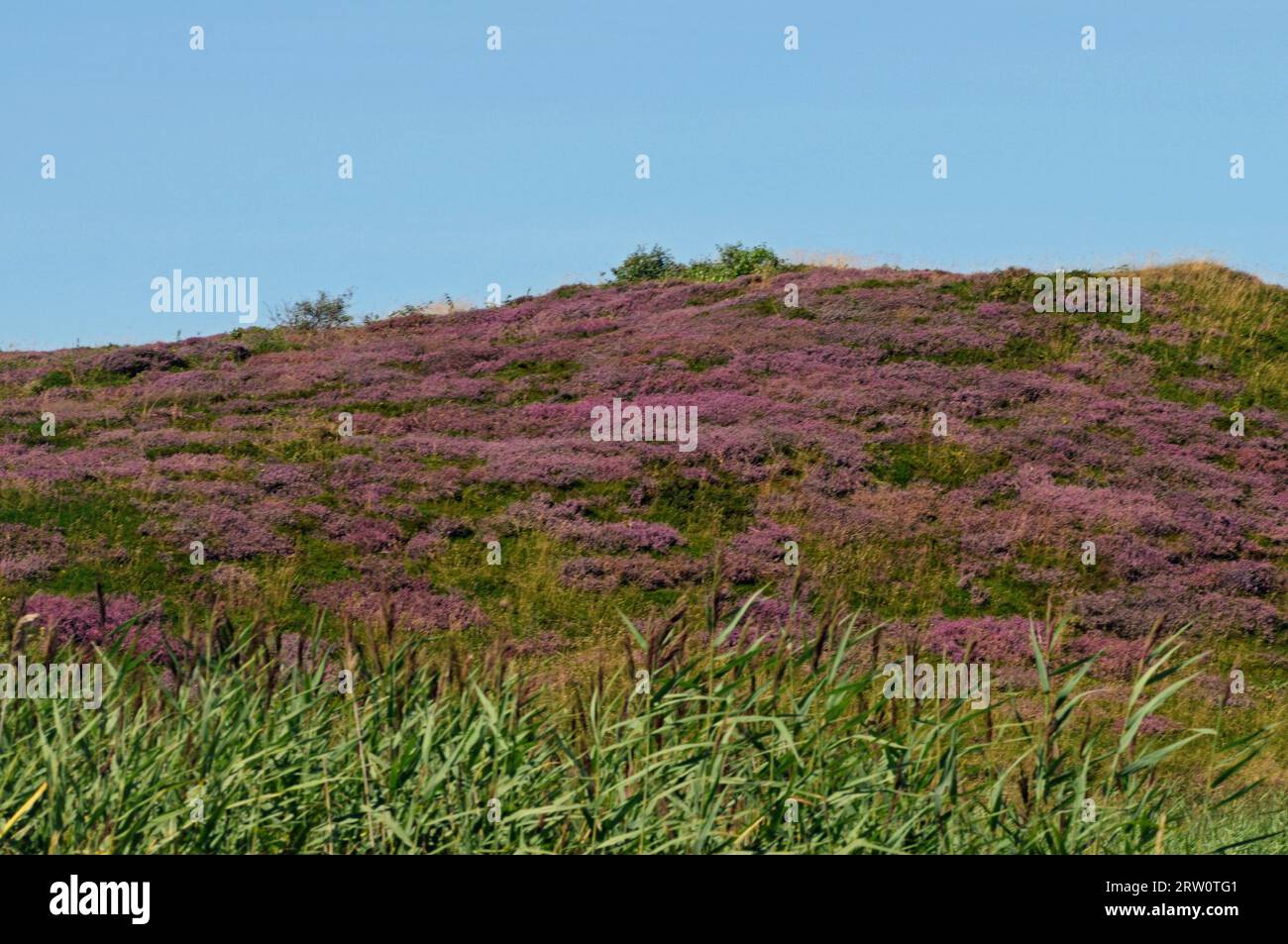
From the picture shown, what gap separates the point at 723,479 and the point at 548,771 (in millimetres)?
19670

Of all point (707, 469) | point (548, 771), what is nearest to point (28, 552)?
point (707, 469)

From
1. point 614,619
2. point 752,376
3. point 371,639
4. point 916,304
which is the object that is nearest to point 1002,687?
point 614,619

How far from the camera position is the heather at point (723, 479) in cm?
2019

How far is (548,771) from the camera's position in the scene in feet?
23.7

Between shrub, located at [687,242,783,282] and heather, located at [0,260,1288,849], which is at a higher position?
shrub, located at [687,242,783,282]

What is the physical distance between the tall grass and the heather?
81cm

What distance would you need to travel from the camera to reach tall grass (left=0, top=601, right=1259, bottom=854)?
20.0ft

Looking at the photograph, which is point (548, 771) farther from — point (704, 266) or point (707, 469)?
point (704, 266)

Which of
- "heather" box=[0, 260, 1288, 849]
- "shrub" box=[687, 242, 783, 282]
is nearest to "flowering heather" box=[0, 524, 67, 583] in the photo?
"heather" box=[0, 260, 1288, 849]

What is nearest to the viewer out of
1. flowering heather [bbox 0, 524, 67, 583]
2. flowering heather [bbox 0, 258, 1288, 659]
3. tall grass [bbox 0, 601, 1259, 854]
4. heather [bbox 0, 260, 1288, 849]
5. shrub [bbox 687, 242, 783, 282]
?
tall grass [bbox 0, 601, 1259, 854]

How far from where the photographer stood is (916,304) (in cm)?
4034

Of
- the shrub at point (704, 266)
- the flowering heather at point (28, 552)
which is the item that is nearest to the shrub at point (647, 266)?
the shrub at point (704, 266)

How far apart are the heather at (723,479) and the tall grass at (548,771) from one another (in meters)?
0.81

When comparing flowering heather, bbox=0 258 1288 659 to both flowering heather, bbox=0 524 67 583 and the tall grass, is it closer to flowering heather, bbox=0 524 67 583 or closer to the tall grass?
flowering heather, bbox=0 524 67 583
